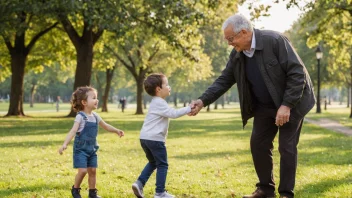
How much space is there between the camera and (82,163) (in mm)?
6293

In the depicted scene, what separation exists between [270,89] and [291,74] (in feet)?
1.04

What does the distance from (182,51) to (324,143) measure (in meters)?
12.1

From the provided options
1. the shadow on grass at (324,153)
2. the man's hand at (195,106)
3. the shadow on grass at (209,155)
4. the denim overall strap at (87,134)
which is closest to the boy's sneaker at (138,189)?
the denim overall strap at (87,134)

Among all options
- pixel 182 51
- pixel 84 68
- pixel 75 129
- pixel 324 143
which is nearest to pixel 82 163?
pixel 75 129

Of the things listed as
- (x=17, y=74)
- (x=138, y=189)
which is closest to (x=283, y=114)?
(x=138, y=189)

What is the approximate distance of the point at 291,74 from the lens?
586 cm

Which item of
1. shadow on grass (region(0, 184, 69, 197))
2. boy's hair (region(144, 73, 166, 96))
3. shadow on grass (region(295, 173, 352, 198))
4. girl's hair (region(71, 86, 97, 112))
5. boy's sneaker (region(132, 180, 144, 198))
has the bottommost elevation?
shadow on grass (region(0, 184, 69, 197))

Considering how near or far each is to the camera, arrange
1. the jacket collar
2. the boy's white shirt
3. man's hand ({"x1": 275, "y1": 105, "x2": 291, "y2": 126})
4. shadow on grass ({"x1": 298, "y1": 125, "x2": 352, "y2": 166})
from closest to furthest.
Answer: man's hand ({"x1": 275, "y1": 105, "x2": 291, "y2": 126}) → the jacket collar → the boy's white shirt → shadow on grass ({"x1": 298, "y1": 125, "x2": 352, "y2": 166})

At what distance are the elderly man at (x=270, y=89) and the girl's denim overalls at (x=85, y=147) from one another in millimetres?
1970

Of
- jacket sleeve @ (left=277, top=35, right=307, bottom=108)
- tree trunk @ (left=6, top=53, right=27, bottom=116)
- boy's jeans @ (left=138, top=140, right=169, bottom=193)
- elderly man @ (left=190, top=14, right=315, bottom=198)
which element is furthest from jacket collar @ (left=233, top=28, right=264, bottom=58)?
tree trunk @ (left=6, top=53, right=27, bottom=116)

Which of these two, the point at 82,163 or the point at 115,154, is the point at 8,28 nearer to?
the point at 115,154

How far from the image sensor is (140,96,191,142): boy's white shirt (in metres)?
6.41

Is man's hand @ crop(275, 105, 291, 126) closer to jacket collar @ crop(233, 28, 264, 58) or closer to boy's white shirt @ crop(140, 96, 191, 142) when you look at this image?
jacket collar @ crop(233, 28, 264, 58)

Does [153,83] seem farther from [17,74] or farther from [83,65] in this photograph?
[17,74]
